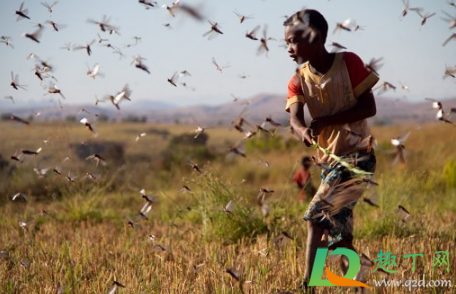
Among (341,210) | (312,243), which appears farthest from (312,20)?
(312,243)

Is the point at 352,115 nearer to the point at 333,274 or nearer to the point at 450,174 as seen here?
the point at 333,274

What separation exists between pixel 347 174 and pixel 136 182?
7640 mm

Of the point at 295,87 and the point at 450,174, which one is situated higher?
the point at 295,87

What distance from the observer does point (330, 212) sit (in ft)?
Result: 12.0

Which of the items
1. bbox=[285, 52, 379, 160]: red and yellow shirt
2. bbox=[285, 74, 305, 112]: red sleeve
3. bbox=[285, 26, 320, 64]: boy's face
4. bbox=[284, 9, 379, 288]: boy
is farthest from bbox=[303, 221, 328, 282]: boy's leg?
bbox=[285, 26, 320, 64]: boy's face

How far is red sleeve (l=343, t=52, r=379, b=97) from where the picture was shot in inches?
145

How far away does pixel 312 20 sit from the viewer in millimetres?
3617

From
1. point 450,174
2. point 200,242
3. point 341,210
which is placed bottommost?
point 450,174

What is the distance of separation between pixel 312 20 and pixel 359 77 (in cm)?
48

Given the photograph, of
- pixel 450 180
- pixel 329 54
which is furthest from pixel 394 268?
pixel 450 180

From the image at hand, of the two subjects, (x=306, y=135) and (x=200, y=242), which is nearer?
(x=306, y=135)

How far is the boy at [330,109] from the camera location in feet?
11.9

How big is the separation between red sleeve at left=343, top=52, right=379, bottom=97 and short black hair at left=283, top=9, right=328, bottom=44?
25cm

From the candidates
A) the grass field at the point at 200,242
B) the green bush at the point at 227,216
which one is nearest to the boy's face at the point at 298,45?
the grass field at the point at 200,242
